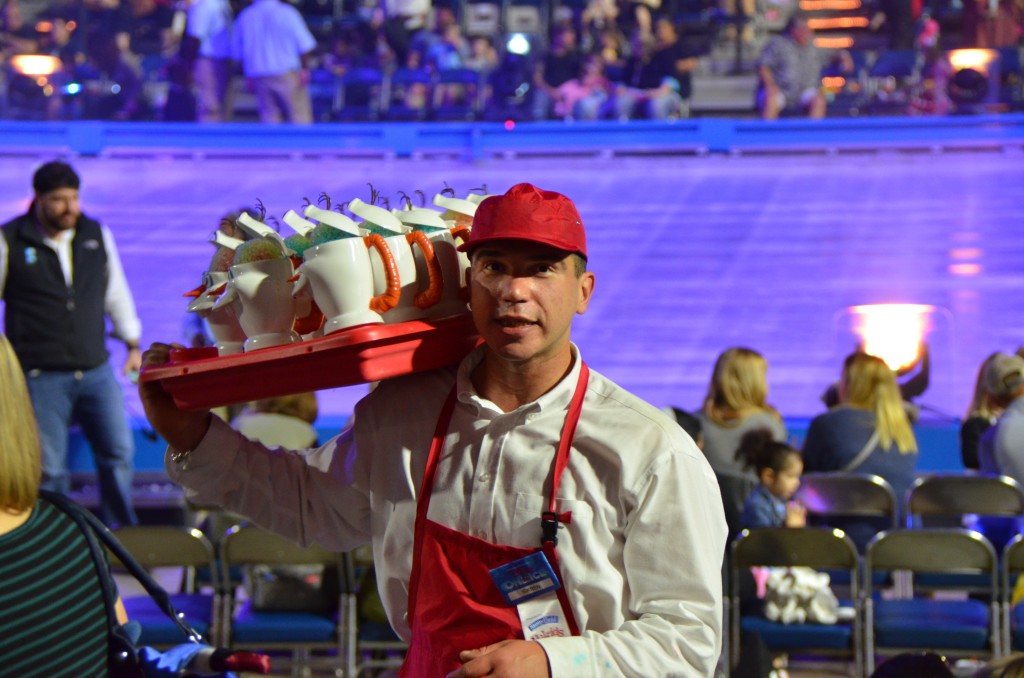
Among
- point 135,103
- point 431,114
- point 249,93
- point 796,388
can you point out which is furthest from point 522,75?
point 796,388

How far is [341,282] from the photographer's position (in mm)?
1813

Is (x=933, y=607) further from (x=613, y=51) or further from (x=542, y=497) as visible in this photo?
(x=613, y=51)

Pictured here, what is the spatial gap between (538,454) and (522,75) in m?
10.3

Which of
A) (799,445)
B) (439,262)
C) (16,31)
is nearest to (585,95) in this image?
(16,31)

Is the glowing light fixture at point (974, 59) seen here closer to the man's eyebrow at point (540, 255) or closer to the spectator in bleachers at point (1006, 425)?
the spectator in bleachers at point (1006, 425)

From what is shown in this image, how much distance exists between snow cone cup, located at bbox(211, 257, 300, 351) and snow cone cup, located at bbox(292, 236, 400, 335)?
1.4 inches

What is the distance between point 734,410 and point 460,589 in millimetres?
3303

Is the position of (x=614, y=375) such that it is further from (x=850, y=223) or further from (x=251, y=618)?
(x=251, y=618)

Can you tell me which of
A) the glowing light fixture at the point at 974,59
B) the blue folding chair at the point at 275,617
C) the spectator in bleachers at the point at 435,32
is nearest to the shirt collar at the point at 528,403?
A: the blue folding chair at the point at 275,617

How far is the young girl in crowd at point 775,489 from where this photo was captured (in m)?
4.47

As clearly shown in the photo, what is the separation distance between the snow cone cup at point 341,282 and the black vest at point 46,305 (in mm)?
3636

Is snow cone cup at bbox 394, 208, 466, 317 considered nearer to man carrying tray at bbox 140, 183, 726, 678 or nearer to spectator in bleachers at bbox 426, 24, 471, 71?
man carrying tray at bbox 140, 183, 726, 678

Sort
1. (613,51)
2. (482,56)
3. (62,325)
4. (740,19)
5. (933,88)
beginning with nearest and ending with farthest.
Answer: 1. (62,325)
2. (933,88)
3. (613,51)
4. (482,56)
5. (740,19)

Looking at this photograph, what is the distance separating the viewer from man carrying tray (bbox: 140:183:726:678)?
171 centimetres
